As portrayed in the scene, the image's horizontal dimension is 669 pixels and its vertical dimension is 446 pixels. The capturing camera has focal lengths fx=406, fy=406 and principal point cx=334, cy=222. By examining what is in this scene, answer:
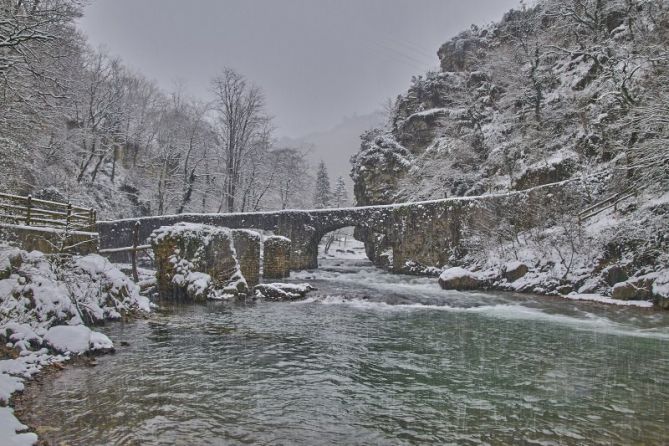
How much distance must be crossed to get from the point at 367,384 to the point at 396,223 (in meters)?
18.4

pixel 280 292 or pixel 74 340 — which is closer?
pixel 74 340

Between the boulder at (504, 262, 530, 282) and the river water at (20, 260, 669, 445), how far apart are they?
6.17 meters

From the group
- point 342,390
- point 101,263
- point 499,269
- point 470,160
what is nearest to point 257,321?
point 101,263

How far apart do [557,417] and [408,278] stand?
16452 millimetres

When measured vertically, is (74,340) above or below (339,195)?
below

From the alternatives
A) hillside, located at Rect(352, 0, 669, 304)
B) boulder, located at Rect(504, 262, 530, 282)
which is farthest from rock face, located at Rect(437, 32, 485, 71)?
boulder, located at Rect(504, 262, 530, 282)

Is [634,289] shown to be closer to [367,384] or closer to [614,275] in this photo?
[614,275]

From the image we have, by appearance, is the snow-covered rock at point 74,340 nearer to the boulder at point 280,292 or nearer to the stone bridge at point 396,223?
the boulder at point 280,292

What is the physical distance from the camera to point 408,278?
20781mm

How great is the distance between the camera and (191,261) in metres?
13.7

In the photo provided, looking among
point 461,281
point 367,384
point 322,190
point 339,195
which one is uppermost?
point 322,190

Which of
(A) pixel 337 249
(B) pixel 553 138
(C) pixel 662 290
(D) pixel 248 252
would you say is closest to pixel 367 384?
(C) pixel 662 290

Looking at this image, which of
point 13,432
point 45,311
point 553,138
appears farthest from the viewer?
point 553,138

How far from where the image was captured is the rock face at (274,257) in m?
21.5
